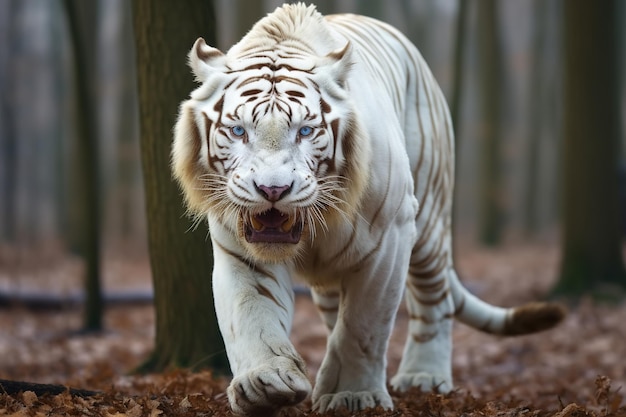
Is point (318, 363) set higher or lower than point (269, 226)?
lower

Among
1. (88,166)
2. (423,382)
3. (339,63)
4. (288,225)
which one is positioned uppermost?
(339,63)

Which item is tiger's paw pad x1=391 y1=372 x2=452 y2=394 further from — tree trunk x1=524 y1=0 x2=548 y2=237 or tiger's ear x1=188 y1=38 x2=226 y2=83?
tree trunk x1=524 y1=0 x2=548 y2=237

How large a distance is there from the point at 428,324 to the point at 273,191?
2448mm

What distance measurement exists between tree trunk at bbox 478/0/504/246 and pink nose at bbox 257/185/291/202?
13901 mm

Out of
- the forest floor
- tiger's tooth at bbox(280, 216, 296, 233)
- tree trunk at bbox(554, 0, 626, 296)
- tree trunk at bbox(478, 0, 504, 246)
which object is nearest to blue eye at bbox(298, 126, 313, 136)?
tiger's tooth at bbox(280, 216, 296, 233)

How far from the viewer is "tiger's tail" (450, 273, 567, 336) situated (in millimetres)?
5254

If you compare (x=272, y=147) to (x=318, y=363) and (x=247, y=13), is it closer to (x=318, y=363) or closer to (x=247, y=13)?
(x=318, y=363)

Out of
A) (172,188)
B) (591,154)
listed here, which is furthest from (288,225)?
(591,154)

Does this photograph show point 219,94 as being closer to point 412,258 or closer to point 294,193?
point 294,193

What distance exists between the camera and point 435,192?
509 centimetres

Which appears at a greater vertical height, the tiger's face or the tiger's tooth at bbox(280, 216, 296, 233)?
the tiger's face

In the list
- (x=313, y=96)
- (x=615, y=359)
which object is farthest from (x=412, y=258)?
(x=615, y=359)

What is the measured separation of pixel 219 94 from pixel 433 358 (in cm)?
248

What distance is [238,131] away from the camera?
3.40 metres
